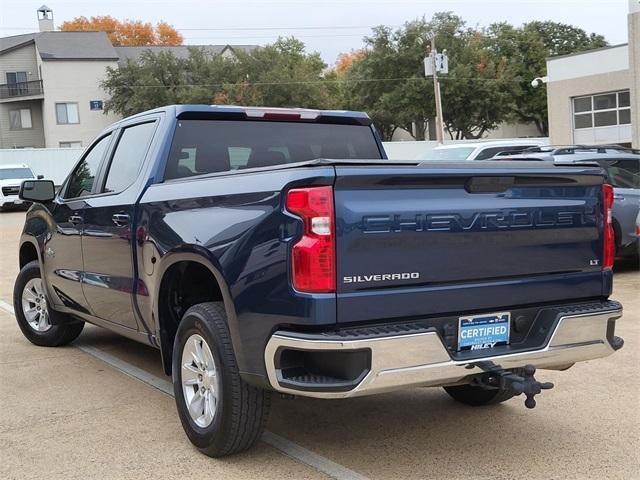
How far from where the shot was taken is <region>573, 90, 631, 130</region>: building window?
3278cm

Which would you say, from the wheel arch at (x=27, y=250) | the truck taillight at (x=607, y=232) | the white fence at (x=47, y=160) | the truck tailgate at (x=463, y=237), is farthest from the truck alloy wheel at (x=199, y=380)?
the white fence at (x=47, y=160)

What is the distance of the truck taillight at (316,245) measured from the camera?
352 centimetres

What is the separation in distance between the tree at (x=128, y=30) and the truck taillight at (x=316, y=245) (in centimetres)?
7583

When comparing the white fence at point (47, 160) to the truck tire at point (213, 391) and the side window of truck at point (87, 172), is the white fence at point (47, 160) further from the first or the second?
the truck tire at point (213, 391)

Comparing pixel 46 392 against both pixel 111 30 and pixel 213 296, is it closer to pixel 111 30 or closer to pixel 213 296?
pixel 213 296

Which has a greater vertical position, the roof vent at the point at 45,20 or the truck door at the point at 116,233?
the roof vent at the point at 45,20

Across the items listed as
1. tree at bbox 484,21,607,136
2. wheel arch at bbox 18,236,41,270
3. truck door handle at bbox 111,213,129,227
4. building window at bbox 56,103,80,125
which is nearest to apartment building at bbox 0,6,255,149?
building window at bbox 56,103,80,125

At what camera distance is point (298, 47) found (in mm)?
73312

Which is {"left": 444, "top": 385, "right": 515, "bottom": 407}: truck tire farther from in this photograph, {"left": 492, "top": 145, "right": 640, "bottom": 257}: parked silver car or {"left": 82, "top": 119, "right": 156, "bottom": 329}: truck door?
{"left": 492, "top": 145, "right": 640, "bottom": 257}: parked silver car

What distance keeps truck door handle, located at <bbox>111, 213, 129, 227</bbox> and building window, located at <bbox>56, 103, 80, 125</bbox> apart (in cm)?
5437

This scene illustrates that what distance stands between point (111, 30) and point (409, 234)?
78.6 m

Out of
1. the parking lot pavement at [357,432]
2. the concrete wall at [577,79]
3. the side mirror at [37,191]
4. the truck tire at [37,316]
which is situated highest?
→ the concrete wall at [577,79]

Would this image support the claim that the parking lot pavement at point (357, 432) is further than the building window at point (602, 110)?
No

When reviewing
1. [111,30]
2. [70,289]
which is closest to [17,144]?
[111,30]
